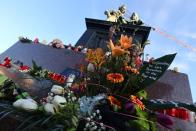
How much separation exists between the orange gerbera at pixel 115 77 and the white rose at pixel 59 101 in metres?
0.54

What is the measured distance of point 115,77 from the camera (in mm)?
4152

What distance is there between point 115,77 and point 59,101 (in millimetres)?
655

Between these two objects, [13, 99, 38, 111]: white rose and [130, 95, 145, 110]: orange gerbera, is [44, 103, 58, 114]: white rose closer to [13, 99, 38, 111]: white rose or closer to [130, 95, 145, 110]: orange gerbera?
[13, 99, 38, 111]: white rose

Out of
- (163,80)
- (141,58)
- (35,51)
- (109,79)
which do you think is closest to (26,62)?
(35,51)

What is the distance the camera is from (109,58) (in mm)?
4430

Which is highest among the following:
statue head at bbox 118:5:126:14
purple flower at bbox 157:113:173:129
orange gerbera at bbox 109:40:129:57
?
statue head at bbox 118:5:126:14

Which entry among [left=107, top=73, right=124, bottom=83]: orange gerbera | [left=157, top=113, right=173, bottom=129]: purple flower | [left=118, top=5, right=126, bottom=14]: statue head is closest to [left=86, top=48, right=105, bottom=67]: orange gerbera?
[left=107, top=73, right=124, bottom=83]: orange gerbera

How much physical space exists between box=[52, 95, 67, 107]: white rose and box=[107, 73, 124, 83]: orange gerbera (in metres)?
0.54

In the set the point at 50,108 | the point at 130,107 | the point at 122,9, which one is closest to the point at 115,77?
the point at 130,107

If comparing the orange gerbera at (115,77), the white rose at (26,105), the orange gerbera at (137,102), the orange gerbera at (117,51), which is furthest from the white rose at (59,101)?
the orange gerbera at (117,51)

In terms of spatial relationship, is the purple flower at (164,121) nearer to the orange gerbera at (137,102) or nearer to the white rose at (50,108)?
the orange gerbera at (137,102)

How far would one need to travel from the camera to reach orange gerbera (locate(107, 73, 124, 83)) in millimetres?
4113

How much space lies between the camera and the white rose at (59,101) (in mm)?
3762

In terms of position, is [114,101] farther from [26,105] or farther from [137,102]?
[26,105]
